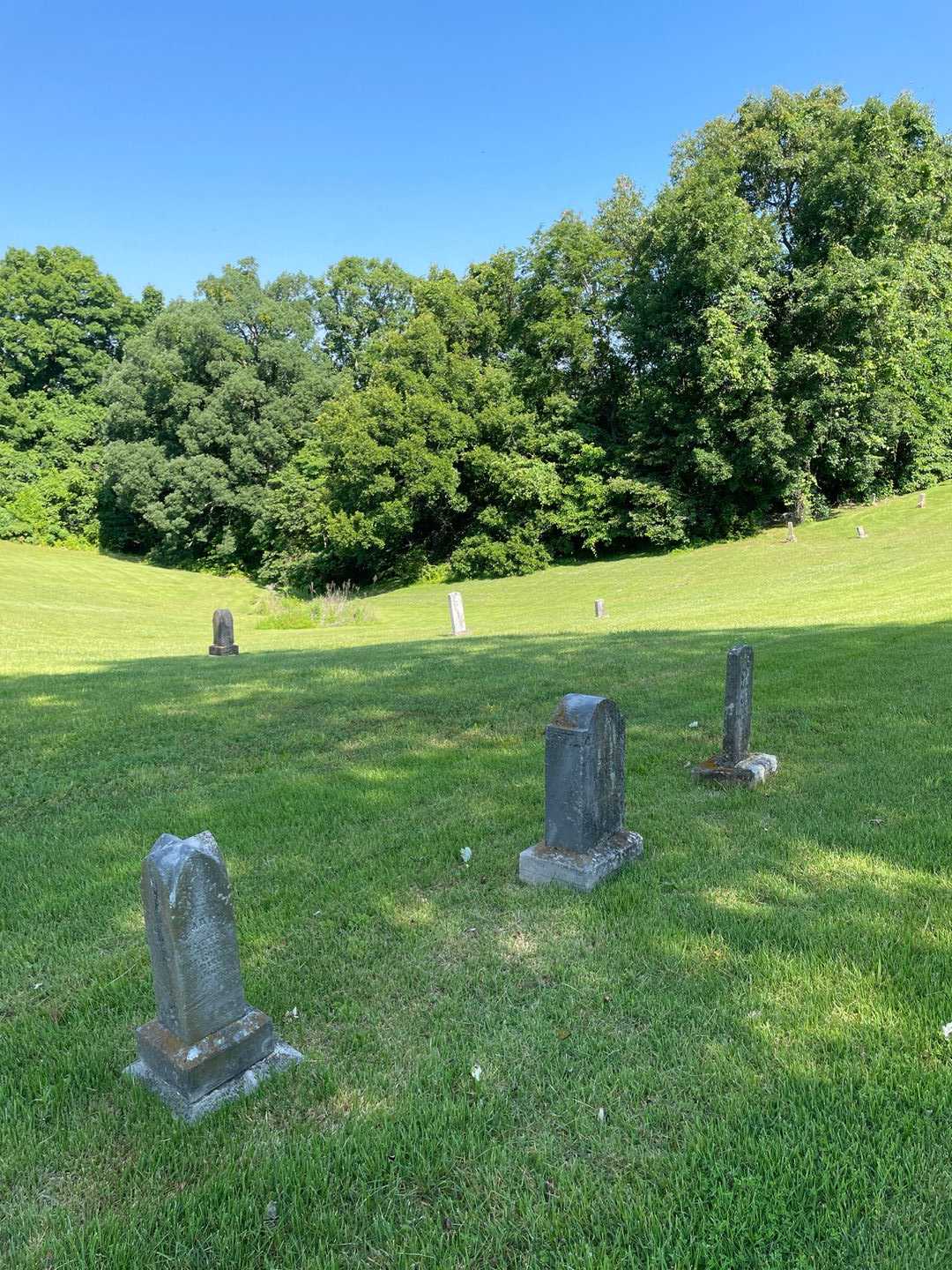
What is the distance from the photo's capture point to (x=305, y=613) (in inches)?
902

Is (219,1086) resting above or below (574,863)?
below

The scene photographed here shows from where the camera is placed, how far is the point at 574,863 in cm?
373

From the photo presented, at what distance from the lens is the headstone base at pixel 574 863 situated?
3695mm

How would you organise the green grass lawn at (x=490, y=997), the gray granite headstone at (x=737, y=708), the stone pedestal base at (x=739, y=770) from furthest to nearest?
the gray granite headstone at (x=737, y=708), the stone pedestal base at (x=739, y=770), the green grass lawn at (x=490, y=997)

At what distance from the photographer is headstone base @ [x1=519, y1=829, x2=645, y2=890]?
3.70m

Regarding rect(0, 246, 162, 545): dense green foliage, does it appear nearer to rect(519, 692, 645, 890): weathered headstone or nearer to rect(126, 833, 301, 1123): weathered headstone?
rect(519, 692, 645, 890): weathered headstone

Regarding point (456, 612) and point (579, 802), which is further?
point (456, 612)

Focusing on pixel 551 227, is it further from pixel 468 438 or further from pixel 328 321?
pixel 328 321

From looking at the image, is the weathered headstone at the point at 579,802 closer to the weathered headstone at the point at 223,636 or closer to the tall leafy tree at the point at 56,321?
the weathered headstone at the point at 223,636

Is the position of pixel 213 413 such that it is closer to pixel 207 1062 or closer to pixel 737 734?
pixel 737 734

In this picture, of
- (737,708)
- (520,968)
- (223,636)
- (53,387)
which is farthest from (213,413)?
(520,968)

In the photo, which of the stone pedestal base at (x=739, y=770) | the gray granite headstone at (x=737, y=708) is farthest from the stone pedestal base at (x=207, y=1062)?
the gray granite headstone at (x=737, y=708)

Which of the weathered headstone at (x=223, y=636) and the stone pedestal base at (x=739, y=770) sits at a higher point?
the weathered headstone at (x=223, y=636)

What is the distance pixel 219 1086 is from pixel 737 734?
3.86 m
